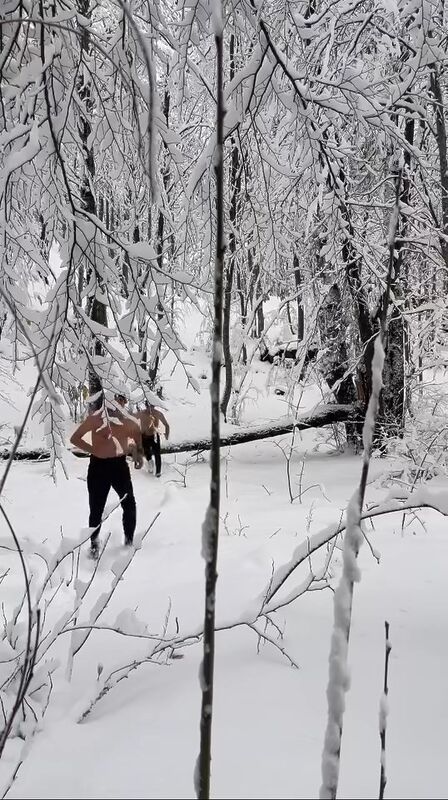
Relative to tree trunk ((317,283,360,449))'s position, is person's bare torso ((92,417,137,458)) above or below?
below

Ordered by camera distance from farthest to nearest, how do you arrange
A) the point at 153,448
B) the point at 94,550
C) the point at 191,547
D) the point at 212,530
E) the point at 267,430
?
the point at 267,430 → the point at 153,448 → the point at 94,550 → the point at 191,547 → the point at 212,530

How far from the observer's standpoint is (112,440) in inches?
177

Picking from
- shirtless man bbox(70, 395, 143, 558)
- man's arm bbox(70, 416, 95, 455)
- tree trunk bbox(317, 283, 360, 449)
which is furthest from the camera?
tree trunk bbox(317, 283, 360, 449)

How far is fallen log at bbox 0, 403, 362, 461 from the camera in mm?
8125

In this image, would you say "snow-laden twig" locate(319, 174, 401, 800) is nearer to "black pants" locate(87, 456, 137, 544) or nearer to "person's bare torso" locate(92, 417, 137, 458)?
"person's bare torso" locate(92, 417, 137, 458)

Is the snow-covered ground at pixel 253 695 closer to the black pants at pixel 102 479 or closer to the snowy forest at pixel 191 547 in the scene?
the snowy forest at pixel 191 547

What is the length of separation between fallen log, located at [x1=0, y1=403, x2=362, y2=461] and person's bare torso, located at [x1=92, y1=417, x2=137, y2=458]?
3.55 m

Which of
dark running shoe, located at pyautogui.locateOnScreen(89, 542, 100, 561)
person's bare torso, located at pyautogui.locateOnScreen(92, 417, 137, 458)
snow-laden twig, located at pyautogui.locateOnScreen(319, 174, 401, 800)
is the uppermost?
snow-laden twig, located at pyautogui.locateOnScreen(319, 174, 401, 800)

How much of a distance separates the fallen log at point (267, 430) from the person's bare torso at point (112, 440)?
3546 millimetres

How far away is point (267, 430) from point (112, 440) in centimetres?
441

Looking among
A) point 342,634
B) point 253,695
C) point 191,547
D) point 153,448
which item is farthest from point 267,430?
point 342,634

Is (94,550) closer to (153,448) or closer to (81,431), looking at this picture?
(81,431)

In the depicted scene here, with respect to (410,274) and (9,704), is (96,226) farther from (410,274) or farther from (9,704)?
(410,274)

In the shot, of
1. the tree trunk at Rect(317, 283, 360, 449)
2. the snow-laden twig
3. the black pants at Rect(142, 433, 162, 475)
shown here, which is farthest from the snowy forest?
the tree trunk at Rect(317, 283, 360, 449)
